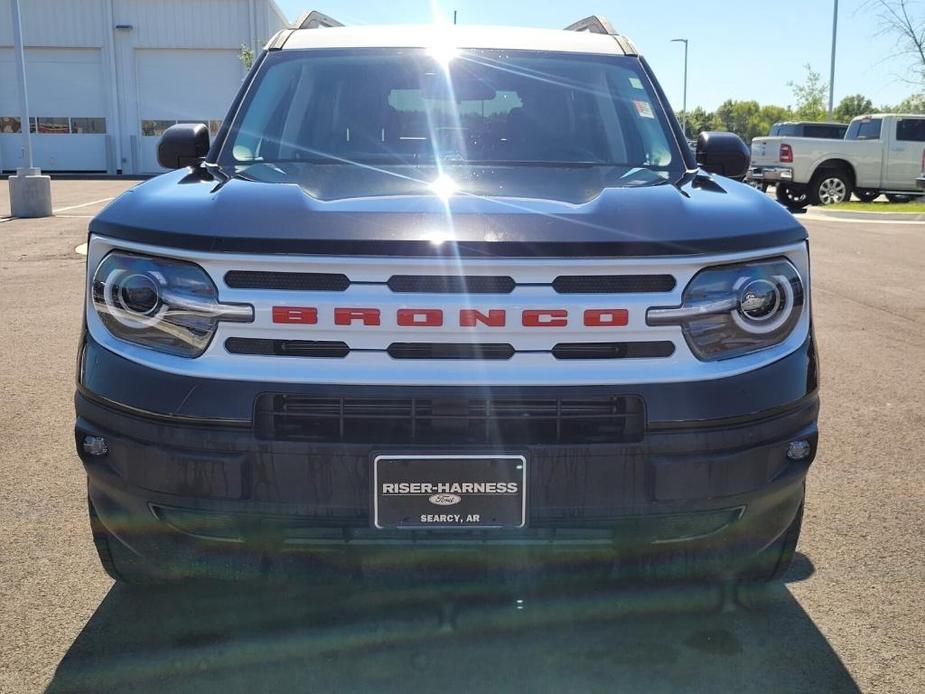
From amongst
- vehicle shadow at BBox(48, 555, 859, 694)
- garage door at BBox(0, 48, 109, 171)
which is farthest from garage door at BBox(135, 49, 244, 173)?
vehicle shadow at BBox(48, 555, 859, 694)

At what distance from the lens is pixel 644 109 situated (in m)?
3.79

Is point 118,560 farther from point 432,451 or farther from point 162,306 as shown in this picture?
point 432,451

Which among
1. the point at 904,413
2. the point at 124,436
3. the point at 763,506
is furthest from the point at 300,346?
the point at 904,413

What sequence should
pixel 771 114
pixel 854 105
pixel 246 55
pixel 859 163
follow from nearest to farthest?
pixel 859 163, pixel 246 55, pixel 854 105, pixel 771 114

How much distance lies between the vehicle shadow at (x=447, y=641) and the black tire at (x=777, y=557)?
0.18 metres

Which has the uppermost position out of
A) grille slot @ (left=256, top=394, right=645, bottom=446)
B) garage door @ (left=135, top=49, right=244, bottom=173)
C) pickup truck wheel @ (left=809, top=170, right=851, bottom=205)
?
garage door @ (left=135, top=49, right=244, bottom=173)

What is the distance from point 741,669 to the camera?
2588 millimetres

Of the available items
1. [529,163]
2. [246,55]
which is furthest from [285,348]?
[246,55]

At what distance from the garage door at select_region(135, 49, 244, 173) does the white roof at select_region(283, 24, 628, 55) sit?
36.1 meters

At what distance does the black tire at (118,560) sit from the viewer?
103 inches

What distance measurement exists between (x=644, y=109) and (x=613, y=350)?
5.81ft

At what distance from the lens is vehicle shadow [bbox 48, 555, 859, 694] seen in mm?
2527

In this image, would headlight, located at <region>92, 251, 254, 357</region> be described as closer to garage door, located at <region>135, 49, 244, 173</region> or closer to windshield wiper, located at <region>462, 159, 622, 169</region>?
windshield wiper, located at <region>462, 159, 622, 169</region>

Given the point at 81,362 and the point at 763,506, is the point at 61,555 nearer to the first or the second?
the point at 81,362
